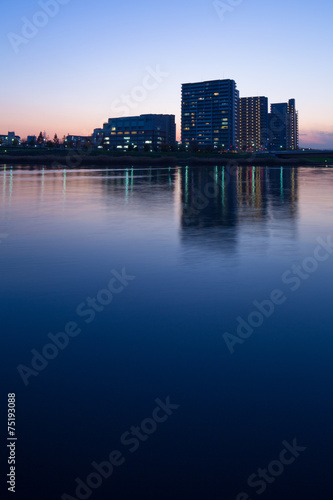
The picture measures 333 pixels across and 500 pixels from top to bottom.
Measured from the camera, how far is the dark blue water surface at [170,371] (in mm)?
3682

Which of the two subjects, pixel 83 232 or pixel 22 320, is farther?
pixel 83 232

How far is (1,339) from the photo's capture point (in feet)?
20.4

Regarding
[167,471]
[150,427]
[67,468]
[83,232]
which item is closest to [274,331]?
[150,427]

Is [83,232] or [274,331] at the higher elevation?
[83,232]

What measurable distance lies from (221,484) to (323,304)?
15.9 feet

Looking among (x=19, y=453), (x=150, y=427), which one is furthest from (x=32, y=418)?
(x=150, y=427)

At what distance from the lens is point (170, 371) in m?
5.31

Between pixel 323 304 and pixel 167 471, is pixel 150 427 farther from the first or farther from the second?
pixel 323 304

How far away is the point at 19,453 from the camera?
3879 millimetres

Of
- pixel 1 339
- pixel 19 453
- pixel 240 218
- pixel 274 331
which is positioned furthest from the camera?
pixel 240 218

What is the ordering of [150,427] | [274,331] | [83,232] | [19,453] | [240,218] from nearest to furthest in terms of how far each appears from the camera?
1. [19,453]
2. [150,427]
3. [274,331]
4. [83,232]
5. [240,218]

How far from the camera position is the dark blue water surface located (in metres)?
3.68

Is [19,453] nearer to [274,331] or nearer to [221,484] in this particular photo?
[221,484]

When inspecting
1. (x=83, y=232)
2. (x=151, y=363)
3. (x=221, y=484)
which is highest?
(x=83, y=232)
